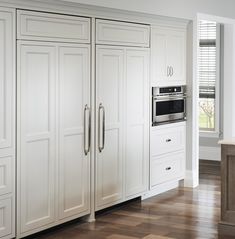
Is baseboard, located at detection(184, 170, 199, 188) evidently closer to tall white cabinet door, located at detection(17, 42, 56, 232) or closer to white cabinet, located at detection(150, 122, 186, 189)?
white cabinet, located at detection(150, 122, 186, 189)

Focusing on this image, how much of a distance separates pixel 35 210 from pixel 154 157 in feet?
6.71

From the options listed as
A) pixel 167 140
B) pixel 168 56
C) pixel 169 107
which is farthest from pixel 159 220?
pixel 168 56

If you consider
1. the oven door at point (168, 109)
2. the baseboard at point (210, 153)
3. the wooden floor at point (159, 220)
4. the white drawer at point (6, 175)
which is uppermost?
the oven door at point (168, 109)

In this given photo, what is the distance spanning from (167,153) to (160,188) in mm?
427

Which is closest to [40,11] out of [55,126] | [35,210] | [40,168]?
[55,126]

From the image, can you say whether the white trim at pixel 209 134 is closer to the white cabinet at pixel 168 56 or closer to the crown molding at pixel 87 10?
the white cabinet at pixel 168 56

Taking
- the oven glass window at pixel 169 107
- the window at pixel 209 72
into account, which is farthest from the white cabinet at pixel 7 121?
the window at pixel 209 72

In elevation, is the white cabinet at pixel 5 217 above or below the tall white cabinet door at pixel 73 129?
below

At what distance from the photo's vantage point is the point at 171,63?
676cm

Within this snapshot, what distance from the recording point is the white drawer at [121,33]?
18.0 ft

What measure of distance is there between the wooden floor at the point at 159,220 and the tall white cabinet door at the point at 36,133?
355 mm

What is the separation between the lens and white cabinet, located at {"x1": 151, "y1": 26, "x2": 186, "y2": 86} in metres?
6.43

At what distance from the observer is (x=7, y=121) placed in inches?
177

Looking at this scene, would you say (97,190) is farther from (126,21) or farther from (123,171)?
(126,21)
